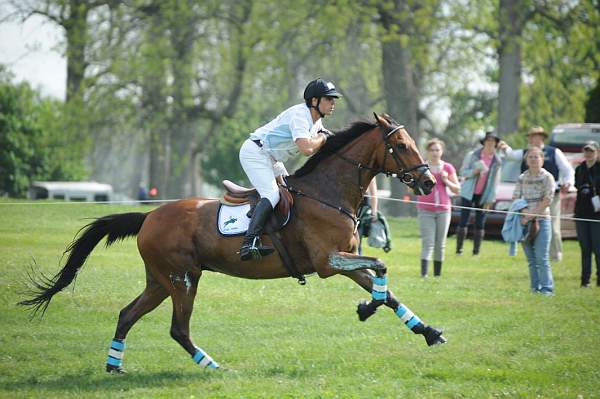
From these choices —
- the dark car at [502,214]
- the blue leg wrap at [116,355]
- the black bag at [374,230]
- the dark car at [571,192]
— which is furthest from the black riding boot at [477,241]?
the blue leg wrap at [116,355]

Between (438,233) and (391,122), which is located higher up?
(391,122)

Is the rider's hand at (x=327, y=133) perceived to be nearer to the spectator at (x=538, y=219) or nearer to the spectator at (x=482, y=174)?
the spectator at (x=538, y=219)

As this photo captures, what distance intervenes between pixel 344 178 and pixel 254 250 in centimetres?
129

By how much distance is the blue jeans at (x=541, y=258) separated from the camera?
14828 millimetres

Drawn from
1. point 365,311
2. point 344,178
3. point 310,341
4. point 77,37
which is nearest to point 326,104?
point 344,178

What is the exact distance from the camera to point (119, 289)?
14766 millimetres

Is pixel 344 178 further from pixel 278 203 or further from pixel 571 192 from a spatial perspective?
pixel 571 192

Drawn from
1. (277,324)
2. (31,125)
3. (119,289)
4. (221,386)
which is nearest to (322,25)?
(31,125)

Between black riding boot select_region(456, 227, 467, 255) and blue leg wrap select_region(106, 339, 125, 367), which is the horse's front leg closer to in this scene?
blue leg wrap select_region(106, 339, 125, 367)

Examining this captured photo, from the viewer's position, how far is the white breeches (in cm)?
994

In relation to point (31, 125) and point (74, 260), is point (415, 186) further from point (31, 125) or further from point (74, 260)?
point (31, 125)

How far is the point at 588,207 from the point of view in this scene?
15.6 meters

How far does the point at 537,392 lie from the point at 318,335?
11.5 ft

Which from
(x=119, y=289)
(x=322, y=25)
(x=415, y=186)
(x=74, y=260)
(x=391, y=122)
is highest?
(x=322, y=25)
